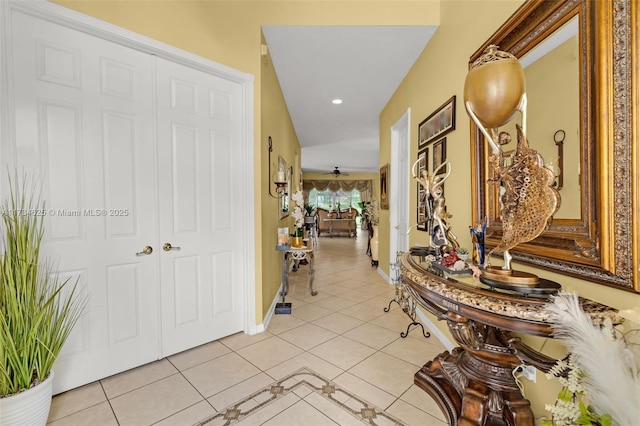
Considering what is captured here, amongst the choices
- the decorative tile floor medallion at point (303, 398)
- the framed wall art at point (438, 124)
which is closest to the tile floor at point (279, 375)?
the decorative tile floor medallion at point (303, 398)

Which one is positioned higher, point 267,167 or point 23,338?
point 267,167

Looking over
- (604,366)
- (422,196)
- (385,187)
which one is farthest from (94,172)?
(385,187)

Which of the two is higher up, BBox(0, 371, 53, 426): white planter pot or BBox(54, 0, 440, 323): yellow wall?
BBox(54, 0, 440, 323): yellow wall

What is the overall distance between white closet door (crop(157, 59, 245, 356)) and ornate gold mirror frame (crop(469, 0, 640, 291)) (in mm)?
2307

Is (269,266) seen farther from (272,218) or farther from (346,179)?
(346,179)

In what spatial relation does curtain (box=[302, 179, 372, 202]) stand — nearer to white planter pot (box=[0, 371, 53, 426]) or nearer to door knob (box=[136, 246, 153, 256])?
door knob (box=[136, 246, 153, 256])

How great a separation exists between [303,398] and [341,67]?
11.0 feet

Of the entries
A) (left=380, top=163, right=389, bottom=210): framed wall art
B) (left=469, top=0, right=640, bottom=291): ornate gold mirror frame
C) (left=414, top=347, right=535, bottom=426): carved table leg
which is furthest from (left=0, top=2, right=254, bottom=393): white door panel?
(left=380, top=163, right=389, bottom=210): framed wall art

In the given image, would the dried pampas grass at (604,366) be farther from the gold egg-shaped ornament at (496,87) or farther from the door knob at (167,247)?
the door knob at (167,247)

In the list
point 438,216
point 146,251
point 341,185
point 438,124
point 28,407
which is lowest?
point 28,407

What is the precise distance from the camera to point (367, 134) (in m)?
6.35

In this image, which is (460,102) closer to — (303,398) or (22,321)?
(303,398)

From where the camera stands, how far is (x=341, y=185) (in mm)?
13984

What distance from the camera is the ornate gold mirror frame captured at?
0.90 m
